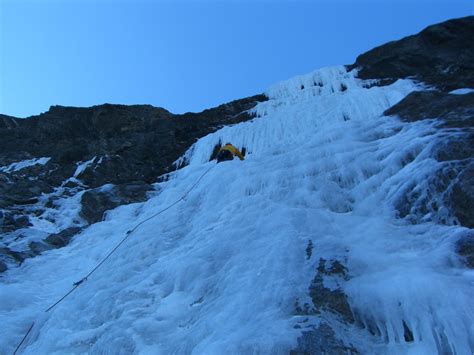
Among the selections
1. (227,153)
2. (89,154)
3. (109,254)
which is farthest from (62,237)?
(89,154)

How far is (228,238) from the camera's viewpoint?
8.38 m

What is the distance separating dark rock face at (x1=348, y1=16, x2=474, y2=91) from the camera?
17.8m

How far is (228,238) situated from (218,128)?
39.8 ft

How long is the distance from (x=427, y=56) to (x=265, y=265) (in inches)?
577

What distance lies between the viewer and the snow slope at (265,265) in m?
5.51

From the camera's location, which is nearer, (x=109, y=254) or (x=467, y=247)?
(x=467, y=247)

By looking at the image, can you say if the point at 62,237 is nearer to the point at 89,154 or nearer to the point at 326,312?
the point at 89,154

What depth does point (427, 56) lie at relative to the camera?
19078 mm

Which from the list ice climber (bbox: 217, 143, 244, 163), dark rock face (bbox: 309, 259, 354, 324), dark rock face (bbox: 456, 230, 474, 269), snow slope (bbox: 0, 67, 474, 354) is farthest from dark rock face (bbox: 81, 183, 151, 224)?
dark rock face (bbox: 456, 230, 474, 269)

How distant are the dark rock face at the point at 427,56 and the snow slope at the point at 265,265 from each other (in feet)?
23.5

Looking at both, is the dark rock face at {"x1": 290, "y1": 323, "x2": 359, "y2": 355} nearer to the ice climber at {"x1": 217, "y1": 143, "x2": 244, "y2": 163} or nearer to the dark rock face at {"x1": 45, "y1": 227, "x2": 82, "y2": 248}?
the dark rock face at {"x1": 45, "y1": 227, "x2": 82, "y2": 248}

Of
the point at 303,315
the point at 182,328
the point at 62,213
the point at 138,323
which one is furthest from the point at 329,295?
the point at 62,213

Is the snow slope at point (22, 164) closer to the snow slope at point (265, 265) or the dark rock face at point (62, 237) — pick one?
the dark rock face at point (62, 237)

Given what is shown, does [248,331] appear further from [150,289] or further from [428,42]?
[428,42]
